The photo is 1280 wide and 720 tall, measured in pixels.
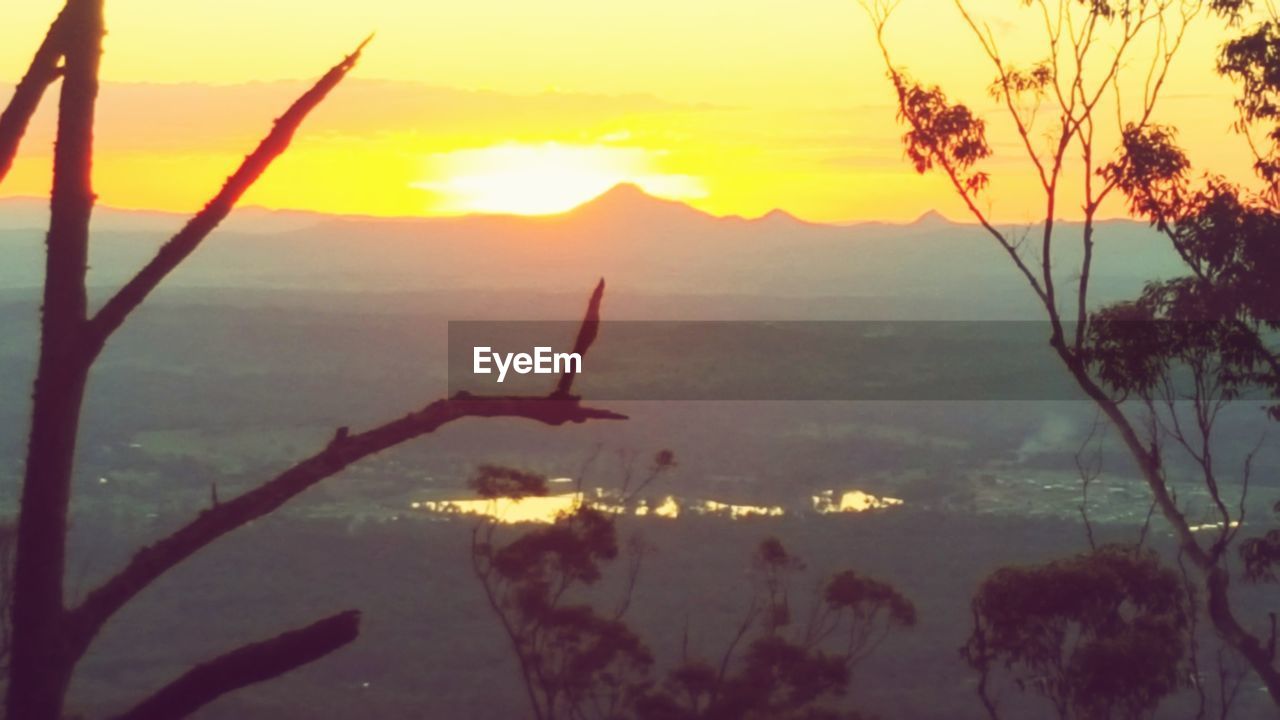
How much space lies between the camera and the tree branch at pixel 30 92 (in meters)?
2.69

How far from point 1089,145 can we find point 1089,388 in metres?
3.04

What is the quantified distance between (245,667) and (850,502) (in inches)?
3229

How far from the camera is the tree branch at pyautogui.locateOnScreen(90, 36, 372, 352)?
2653mm

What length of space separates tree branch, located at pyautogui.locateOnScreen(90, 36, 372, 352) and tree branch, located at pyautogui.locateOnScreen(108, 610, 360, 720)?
0.59 meters

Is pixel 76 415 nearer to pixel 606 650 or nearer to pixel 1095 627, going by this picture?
pixel 1095 627

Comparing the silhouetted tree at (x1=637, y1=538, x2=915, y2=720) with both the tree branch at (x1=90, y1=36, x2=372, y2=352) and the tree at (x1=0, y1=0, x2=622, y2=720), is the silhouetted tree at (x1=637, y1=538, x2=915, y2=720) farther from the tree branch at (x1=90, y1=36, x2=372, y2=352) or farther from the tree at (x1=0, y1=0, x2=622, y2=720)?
the tree branch at (x1=90, y1=36, x2=372, y2=352)

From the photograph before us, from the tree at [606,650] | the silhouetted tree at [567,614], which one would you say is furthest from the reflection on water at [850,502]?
the silhouetted tree at [567,614]

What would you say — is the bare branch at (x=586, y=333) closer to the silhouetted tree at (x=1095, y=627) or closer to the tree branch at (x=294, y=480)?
the tree branch at (x=294, y=480)

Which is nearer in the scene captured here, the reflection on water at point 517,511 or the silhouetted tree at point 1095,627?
the silhouetted tree at point 1095,627

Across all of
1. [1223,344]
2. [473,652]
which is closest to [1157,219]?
[1223,344]

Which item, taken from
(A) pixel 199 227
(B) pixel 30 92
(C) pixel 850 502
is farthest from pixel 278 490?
(C) pixel 850 502

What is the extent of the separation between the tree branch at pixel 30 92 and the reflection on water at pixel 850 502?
77.2 meters

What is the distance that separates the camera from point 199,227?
2.71m

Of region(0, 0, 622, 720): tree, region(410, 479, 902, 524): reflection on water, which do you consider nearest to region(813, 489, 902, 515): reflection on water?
region(410, 479, 902, 524): reflection on water
